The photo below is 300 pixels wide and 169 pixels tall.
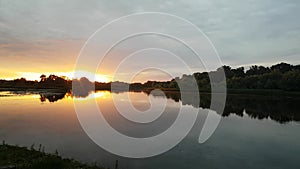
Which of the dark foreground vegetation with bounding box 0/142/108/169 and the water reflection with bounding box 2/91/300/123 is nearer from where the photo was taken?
the dark foreground vegetation with bounding box 0/142/108/169

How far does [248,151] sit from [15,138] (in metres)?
11.9

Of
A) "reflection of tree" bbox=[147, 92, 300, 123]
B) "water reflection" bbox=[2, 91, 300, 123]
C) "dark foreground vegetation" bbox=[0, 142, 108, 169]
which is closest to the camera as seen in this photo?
"dark foreground vegetation" bbox=[0, 142, 108, 169]

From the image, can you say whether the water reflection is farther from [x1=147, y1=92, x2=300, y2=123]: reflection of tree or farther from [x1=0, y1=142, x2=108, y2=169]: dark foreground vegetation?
[x1=0, y1=142, x2=108, y2=169]: dark foreground vegetation

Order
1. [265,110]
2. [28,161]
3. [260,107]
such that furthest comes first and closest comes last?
[260,107] < [265,110] < [28,161]

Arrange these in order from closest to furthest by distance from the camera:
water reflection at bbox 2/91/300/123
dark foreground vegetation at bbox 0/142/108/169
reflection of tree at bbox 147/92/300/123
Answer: dark foreground vegetation at bbox 0/142/108/169
reflection of tree at bbox 147/92/300/123
water reflection at bbox 2/91/300/123

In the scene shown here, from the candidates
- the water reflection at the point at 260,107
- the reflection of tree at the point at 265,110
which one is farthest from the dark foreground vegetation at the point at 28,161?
the reflection of tree at the point at 265,110

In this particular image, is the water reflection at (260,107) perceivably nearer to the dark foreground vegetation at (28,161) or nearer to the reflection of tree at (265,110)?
the reflection of tree at (265,110)

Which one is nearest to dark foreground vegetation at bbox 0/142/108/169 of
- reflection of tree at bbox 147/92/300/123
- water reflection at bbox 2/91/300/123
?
water reflection at bbox 2/91/300/123

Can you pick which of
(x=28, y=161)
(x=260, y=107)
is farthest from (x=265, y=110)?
(x=28, y=161)

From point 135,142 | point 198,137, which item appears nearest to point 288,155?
point 198,137

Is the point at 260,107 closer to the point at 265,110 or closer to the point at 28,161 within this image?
the point at 265,110

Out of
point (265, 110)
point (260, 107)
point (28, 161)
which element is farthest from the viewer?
point (260, 107)

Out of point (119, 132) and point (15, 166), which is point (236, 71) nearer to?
point (119, 132)

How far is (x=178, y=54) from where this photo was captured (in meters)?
18.4
